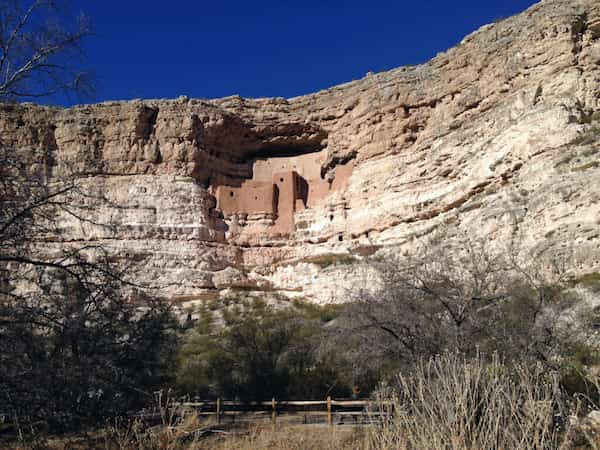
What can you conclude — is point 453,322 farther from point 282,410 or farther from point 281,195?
point 281,195

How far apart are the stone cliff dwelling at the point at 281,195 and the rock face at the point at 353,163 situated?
0.27ft

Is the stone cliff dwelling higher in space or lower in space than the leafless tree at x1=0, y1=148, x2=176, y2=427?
higher

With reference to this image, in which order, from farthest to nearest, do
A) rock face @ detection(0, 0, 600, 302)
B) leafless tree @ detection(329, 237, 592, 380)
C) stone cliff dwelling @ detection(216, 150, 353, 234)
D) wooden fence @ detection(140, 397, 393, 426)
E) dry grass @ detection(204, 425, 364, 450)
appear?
stone cliff dwelling @ detection(216, 150, 353, 234) < rock face @ detection(0, 0, 600, 302) < wooden fence @ detection(140, 397, 393, 426) < leafless tree @ detection(329, 237, 592, 380) < dry grass @ detection(204, 425, 364, 450)

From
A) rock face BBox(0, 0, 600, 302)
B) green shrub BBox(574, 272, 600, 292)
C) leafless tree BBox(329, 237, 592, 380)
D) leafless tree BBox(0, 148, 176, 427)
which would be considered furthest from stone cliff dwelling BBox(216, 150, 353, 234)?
leafless tree BBox(0, 148, 176, 427)

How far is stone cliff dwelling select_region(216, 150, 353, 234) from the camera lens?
30.8 metres

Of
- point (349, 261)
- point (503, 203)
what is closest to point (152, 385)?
point (503, 203)

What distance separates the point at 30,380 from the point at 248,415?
24.0 ft

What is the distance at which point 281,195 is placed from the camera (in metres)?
31.6

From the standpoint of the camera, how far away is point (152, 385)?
10.4 metres

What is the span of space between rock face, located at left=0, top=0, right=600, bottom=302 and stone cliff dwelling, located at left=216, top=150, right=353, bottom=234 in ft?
0.27

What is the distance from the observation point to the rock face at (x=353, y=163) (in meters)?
18.4

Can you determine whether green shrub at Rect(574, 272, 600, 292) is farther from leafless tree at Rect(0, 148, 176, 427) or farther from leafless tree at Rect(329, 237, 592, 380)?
leafless tree at Rect(0, 148, 176, 427)

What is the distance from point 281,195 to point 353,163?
4.51 m

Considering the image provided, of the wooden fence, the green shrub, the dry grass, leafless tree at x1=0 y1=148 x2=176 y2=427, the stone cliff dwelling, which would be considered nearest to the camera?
leafless tree at x1=0 y1=148 x2=176 y2=427
